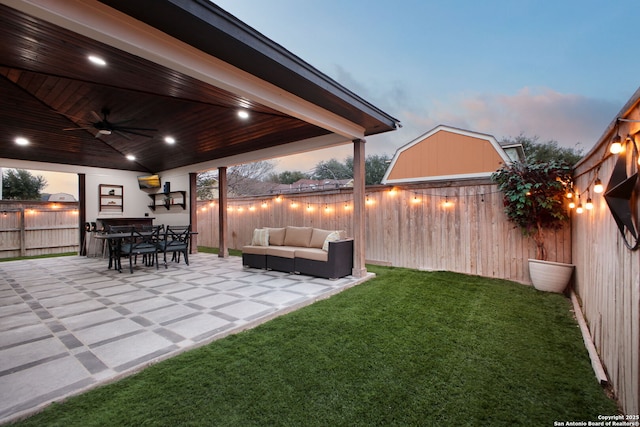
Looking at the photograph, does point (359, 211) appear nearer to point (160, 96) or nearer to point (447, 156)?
point (160, 96)

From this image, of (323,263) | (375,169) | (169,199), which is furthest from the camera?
(375,169)

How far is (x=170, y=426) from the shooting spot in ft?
5.09

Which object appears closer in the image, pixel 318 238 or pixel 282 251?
pixel 282 251

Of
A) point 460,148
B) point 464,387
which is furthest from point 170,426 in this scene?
point 460,148

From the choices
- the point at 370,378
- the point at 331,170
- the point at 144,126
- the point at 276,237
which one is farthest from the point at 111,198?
the point at 331,170

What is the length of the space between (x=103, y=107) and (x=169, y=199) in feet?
16.0

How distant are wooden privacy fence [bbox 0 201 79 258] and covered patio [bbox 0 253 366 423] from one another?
3.18m

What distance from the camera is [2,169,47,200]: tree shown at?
1345cm

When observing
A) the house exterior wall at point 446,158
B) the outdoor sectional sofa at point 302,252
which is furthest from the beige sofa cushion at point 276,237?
the house exterior wall at point 446,158

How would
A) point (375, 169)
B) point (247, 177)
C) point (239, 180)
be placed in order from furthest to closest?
point (375, 169) → point (247, 177) → point (239, 180)

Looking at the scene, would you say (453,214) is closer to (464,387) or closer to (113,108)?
(464,387)

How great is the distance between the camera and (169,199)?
9586 millimetres

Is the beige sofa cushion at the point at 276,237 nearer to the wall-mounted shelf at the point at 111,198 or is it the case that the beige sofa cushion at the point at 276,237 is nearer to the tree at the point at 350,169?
the wall-mounted shelf at the point at 111,198

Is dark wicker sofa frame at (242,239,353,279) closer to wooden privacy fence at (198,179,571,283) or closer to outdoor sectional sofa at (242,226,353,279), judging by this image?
outdoor sectional sofa at (242,226,353,279)
